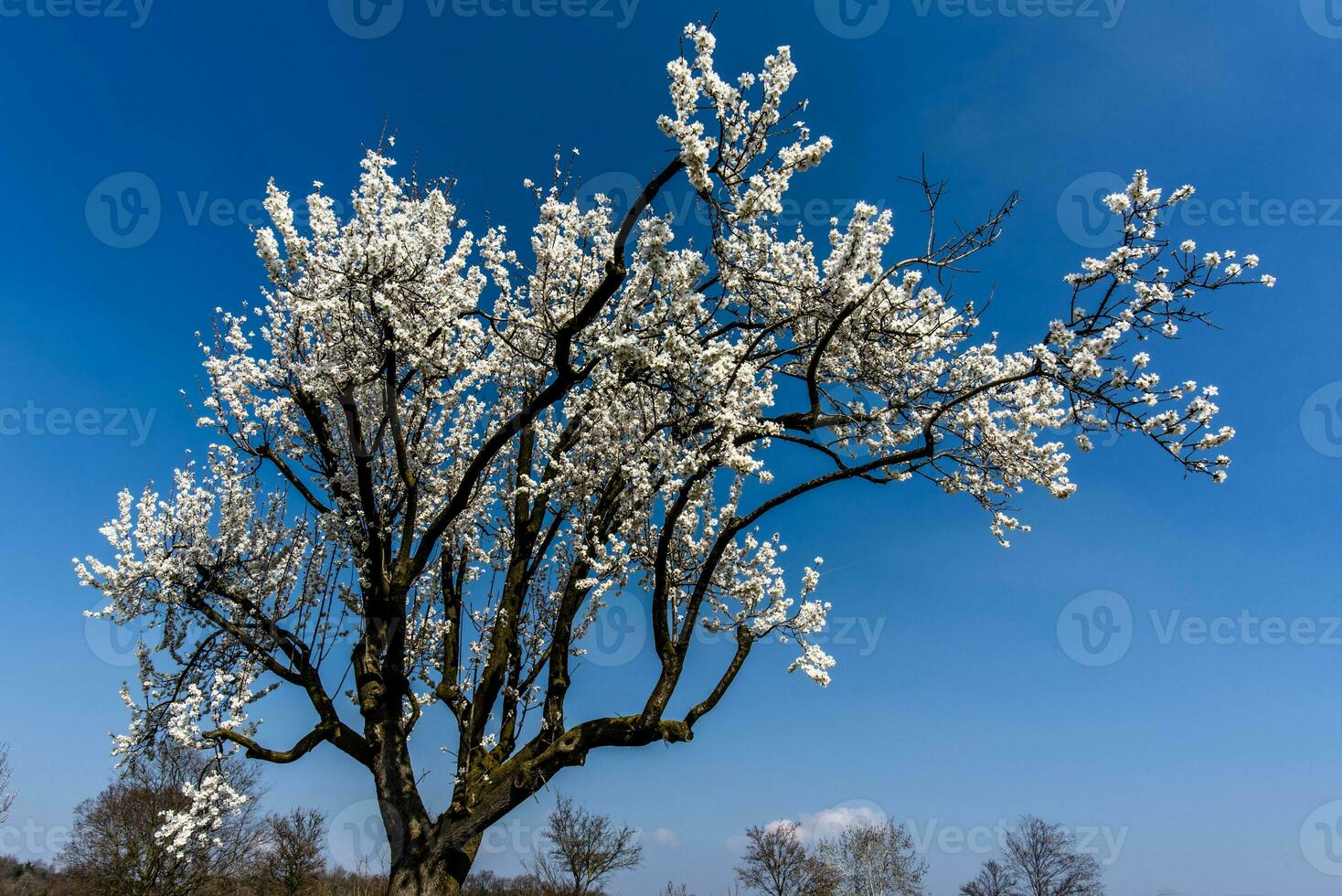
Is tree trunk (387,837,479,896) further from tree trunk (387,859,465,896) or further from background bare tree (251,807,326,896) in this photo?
background bare tree (251,807,326,896)

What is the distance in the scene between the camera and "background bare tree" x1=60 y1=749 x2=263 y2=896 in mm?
24703

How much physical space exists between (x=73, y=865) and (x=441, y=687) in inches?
1535

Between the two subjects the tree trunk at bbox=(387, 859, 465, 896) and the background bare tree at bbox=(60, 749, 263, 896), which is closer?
the tree trunk at bbox=(387, 859, 465, 896)

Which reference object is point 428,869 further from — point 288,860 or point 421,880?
point 288,860

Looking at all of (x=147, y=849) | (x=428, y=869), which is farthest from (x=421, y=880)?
(x=147, y=849)

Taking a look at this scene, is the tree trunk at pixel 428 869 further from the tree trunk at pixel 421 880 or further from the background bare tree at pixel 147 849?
the background bare tree at pixel 147 849

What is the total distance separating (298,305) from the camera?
29.3ft

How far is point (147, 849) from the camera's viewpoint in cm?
2583

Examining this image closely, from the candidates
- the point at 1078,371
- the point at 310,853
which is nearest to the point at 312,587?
the point at 1078,371

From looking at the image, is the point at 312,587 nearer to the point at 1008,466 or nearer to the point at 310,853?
the point at 1008,466

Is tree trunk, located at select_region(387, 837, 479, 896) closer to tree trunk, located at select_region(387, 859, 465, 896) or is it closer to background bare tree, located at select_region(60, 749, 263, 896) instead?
tree trunk, located at select_region(387, 859, 465, 896)

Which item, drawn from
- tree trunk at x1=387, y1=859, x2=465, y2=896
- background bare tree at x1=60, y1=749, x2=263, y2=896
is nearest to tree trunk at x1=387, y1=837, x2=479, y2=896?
tree trunk at x1=387, y1=859, x2=465, y2=896

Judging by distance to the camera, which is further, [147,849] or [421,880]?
[147,849]

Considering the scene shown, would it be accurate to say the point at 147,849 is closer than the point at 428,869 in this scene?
No
